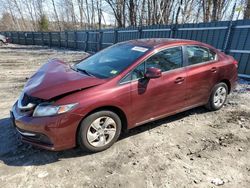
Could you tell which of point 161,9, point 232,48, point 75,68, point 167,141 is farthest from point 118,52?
point 161,9

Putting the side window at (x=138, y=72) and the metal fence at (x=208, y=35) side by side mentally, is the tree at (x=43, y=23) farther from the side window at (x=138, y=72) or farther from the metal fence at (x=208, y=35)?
the side window at (x=138, y=72)

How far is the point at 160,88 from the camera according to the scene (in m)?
3.82

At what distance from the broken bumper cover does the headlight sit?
0.05 m

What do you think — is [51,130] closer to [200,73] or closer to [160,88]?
[160,88]

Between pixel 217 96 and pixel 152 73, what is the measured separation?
2122 mm

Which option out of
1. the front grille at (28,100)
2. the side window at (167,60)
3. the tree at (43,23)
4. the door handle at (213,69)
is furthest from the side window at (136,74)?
the tree at (43,23)

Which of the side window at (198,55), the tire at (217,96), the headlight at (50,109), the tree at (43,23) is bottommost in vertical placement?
the tree at (43,23)

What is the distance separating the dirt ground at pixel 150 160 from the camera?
9.52 ft

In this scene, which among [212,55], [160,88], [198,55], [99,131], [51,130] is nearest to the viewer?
[51,130]

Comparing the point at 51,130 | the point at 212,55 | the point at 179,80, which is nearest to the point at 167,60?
the point at 179,80

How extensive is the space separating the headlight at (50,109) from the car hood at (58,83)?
0.41 ft

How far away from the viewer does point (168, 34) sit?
10.4 m

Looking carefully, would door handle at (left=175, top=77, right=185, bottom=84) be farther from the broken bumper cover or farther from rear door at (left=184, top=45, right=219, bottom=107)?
the broken bumper cover

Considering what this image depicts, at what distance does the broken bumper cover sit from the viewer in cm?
303
